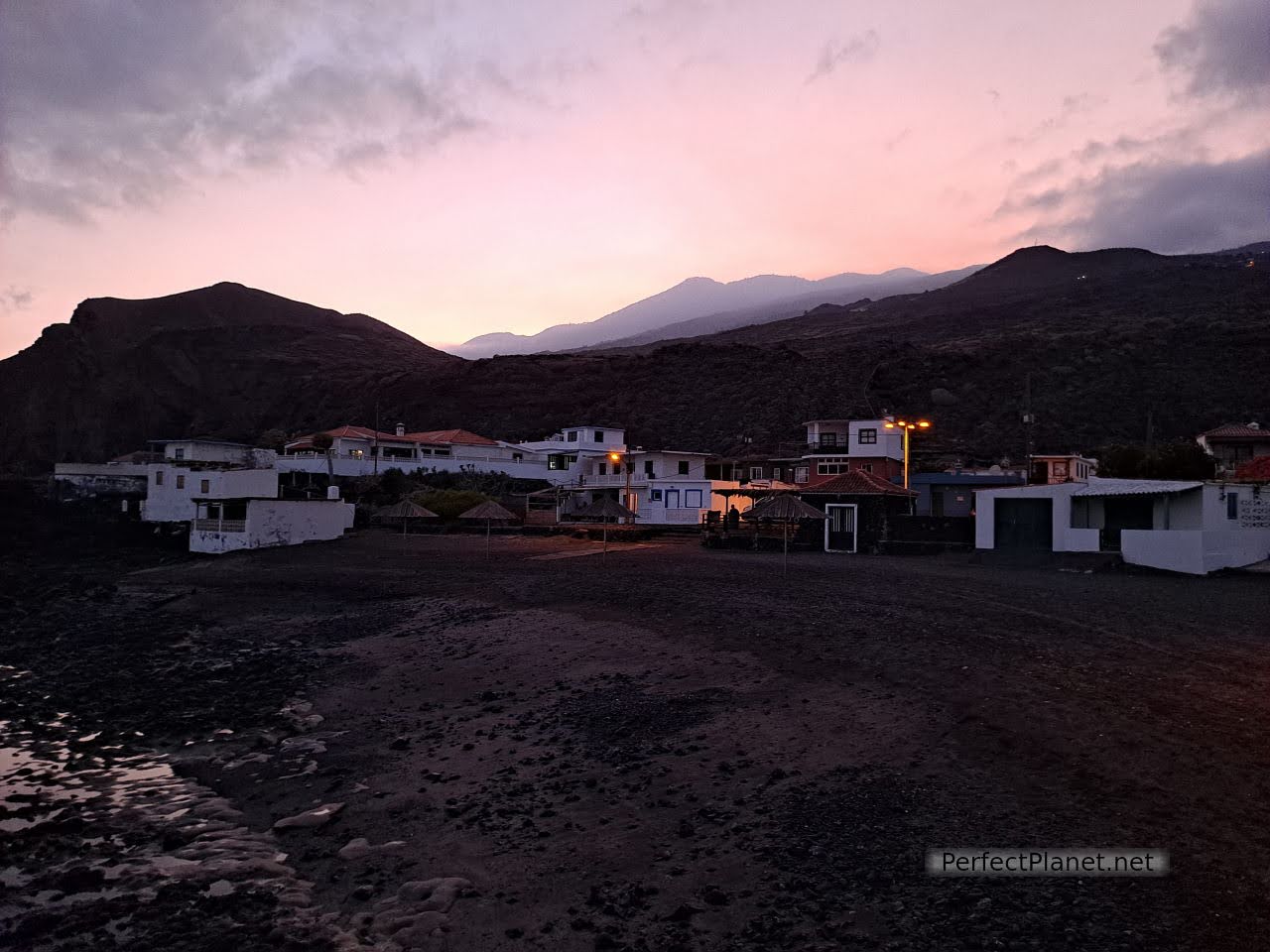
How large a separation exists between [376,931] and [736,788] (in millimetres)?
3482

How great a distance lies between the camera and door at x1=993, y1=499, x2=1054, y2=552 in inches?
1174

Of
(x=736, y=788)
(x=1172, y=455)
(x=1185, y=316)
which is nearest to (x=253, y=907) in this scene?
(x=736, y=788)

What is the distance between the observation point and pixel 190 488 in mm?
49969

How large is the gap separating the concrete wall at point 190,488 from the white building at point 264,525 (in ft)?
11.0

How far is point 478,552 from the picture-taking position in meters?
34.2

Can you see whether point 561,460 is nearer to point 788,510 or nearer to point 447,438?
point 447,438

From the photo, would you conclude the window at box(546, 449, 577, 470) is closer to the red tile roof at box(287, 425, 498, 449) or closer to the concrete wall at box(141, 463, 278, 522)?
the red tile roof at box(287, 425, 498, 449)

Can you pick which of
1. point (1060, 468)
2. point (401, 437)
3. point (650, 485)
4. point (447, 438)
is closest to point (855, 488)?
point (650, 485)

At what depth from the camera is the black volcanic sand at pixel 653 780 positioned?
5.66 m

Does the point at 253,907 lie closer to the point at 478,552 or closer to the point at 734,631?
the point at 734,631

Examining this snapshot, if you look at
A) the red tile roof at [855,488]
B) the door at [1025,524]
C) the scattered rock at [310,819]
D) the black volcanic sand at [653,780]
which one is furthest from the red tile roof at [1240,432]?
the scattered rock at [310,819]

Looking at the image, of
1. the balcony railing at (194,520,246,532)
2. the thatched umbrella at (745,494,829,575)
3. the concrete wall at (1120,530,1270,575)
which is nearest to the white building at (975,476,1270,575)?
→ the concrete wall at (1120,530,1270,575)

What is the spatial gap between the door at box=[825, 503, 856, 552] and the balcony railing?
91.0 ft

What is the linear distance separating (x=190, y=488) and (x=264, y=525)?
1539cm
